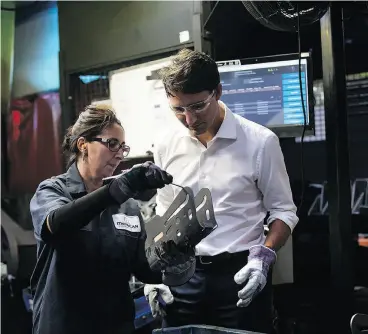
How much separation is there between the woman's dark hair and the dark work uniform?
0.10 meters

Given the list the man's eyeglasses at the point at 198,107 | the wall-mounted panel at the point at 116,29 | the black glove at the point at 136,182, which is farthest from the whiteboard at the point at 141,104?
the black glove at the point at 136,182

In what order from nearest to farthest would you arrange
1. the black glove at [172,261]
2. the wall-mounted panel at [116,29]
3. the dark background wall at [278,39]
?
the black glove at [172,261] → the dark background wall at [278,39] → the wall-mounted panel at [116,29]

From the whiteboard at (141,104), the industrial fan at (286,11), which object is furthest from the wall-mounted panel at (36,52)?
the industrial fan at (286,11)

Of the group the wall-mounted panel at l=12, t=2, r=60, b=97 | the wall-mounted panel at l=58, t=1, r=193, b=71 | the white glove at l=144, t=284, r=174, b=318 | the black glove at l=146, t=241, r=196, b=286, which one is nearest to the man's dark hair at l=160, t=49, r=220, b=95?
the black glove at l=146, t=241, r=196, b=286

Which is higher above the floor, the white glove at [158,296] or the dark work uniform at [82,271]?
the dark work uniform at [82,271]

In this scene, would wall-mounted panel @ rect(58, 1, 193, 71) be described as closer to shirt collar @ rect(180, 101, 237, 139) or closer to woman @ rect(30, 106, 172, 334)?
shirt collar @ rect(180, 101, 237, 139)

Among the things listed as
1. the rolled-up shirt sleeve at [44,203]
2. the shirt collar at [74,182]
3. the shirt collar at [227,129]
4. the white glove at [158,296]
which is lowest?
the white glove at [158,296]

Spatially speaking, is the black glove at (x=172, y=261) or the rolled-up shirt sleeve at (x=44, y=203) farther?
the black glove at (x=172, y=261)

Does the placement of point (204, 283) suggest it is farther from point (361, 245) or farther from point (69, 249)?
point (361, 245)

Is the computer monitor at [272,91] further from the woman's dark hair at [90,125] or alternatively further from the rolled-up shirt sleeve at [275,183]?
the woman's dark hair at [90,125]

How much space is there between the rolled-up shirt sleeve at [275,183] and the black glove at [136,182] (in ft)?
1.73

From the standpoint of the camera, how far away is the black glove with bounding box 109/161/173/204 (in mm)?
1354

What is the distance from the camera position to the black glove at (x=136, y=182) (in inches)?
53.3

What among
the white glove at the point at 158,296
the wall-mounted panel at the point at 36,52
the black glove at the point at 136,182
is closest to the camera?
the black glove at the point at 136,182
